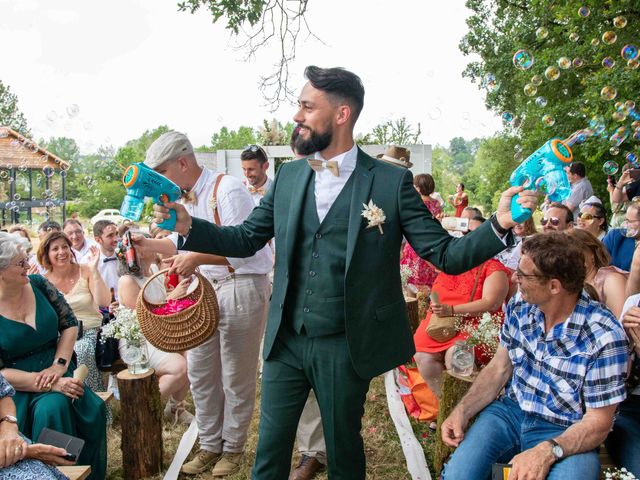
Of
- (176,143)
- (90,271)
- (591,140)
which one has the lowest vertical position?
(90,271)

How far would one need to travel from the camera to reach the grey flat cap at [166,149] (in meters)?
3.14

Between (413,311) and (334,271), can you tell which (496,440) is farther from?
(413,311)

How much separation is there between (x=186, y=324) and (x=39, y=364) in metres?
1.04

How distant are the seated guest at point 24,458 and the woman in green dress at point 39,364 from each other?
28.9 inches

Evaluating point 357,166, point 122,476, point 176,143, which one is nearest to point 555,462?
point 357,166

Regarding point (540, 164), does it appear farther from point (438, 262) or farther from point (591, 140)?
point (591, 140)

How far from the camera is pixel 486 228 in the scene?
6.93 ft

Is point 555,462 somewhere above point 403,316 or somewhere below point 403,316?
below

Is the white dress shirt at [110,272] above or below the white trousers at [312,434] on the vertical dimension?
above

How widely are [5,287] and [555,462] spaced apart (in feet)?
10.6

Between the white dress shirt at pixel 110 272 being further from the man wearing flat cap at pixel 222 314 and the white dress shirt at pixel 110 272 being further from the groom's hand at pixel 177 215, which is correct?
the groom's hand at pixel 177 215

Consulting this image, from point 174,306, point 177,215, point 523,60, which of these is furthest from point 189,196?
point 523,60

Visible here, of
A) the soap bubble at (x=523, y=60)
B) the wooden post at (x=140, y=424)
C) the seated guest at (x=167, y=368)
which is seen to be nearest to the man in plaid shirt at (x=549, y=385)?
the wooden post at (x=140, y=424)

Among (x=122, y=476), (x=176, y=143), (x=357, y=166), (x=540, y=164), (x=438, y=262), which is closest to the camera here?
(x=540, y=164)
